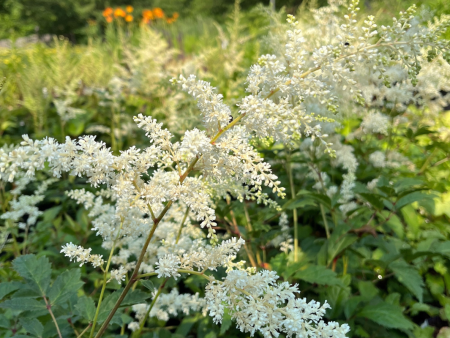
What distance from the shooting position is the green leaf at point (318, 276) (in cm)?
149

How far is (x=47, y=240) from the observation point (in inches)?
85.2

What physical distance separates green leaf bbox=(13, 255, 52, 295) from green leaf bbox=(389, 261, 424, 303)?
1.60 meters

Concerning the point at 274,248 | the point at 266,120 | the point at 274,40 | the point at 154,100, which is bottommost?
the point at 274,248

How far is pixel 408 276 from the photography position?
5.58 ft

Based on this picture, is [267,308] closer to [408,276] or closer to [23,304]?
[23,304]

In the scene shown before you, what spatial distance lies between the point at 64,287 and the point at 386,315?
1.40 metres

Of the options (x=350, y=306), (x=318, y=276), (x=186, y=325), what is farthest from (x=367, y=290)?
(x=186, y=325)

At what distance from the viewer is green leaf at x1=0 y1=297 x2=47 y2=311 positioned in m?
1.17

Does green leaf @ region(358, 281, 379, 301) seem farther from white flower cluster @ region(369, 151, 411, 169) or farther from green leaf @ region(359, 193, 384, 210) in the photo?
white flower cluster @ region(369, 151, 411, 169)

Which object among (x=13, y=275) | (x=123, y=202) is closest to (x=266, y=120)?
(x=123, y=202)

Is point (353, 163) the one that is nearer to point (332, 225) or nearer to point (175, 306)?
point (332, 225)

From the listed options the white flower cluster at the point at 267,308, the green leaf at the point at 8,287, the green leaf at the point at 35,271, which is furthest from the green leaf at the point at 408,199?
the green leaf at the point at 8,287

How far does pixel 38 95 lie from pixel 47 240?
6.99 feet

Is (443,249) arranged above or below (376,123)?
below
